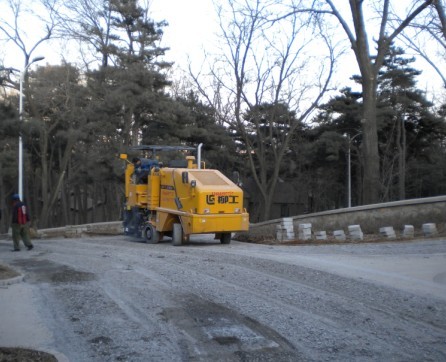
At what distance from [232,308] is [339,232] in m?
13.2

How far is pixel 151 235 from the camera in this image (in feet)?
72.5

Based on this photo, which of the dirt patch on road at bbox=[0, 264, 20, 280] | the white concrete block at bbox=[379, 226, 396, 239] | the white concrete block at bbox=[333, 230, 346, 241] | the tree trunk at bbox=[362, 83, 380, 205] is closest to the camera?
the dirt patch on road at bbox=[0, 264, 20, 280]

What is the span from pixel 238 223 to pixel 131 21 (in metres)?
23.6

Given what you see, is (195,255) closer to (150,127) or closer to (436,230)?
(436,230)

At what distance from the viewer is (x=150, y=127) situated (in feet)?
124

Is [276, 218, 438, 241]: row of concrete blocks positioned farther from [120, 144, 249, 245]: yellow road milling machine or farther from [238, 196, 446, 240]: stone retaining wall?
[120, 144, 249, 245]: yellow road milling machine

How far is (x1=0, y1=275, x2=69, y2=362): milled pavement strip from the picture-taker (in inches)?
274

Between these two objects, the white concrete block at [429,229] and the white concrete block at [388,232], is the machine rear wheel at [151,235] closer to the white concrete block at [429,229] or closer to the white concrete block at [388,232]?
the white concrete block at [388,232]

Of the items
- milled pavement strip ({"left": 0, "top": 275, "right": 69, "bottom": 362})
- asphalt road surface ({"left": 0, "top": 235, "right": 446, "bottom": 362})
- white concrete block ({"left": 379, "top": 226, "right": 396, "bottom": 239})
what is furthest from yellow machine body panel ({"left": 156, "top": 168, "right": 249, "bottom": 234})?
milled pavement strip ({"left": 0, "top": 275, "right": 69, "bottom": 362})

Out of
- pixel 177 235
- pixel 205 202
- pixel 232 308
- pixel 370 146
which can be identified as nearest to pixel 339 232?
pixel 205 202

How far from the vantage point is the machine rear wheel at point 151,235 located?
855 inches

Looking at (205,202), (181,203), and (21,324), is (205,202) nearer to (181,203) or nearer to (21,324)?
(181,203)

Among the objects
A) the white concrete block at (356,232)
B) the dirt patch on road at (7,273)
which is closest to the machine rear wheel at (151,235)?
the white concrete block at (356,232)

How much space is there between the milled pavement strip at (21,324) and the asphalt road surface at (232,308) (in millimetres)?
17
